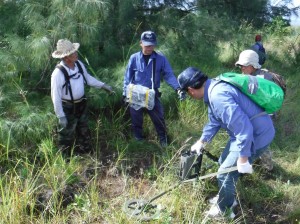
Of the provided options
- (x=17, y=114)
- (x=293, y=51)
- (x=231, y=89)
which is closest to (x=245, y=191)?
(x=231, y=89)

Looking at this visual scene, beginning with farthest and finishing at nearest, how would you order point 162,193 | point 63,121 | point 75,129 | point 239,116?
1. point 75,129
2. point 63,121
3. point 162,193
4. point 239,116

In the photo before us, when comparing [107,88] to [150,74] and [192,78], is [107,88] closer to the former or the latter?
[150,74]

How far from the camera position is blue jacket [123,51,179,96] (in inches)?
152

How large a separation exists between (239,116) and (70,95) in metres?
1.70

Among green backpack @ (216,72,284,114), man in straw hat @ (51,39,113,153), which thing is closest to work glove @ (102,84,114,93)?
man in straw hat @ (51,39,113,153)

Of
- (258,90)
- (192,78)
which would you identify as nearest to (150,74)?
(192,78)

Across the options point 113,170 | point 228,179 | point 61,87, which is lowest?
point 113,170

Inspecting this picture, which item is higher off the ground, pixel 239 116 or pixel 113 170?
pixel 239 116

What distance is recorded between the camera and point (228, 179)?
2820 mm

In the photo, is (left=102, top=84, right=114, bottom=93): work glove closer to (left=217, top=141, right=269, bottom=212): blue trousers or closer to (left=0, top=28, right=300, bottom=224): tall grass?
(left=0, top=28, right=300, bottom=224): tall grass

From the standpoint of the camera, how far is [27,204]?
289 cm

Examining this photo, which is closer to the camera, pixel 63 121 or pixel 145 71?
pixel 63 121

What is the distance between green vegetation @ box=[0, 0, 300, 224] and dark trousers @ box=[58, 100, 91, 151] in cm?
12

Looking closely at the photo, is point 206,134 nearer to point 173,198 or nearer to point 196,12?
point 173,198
